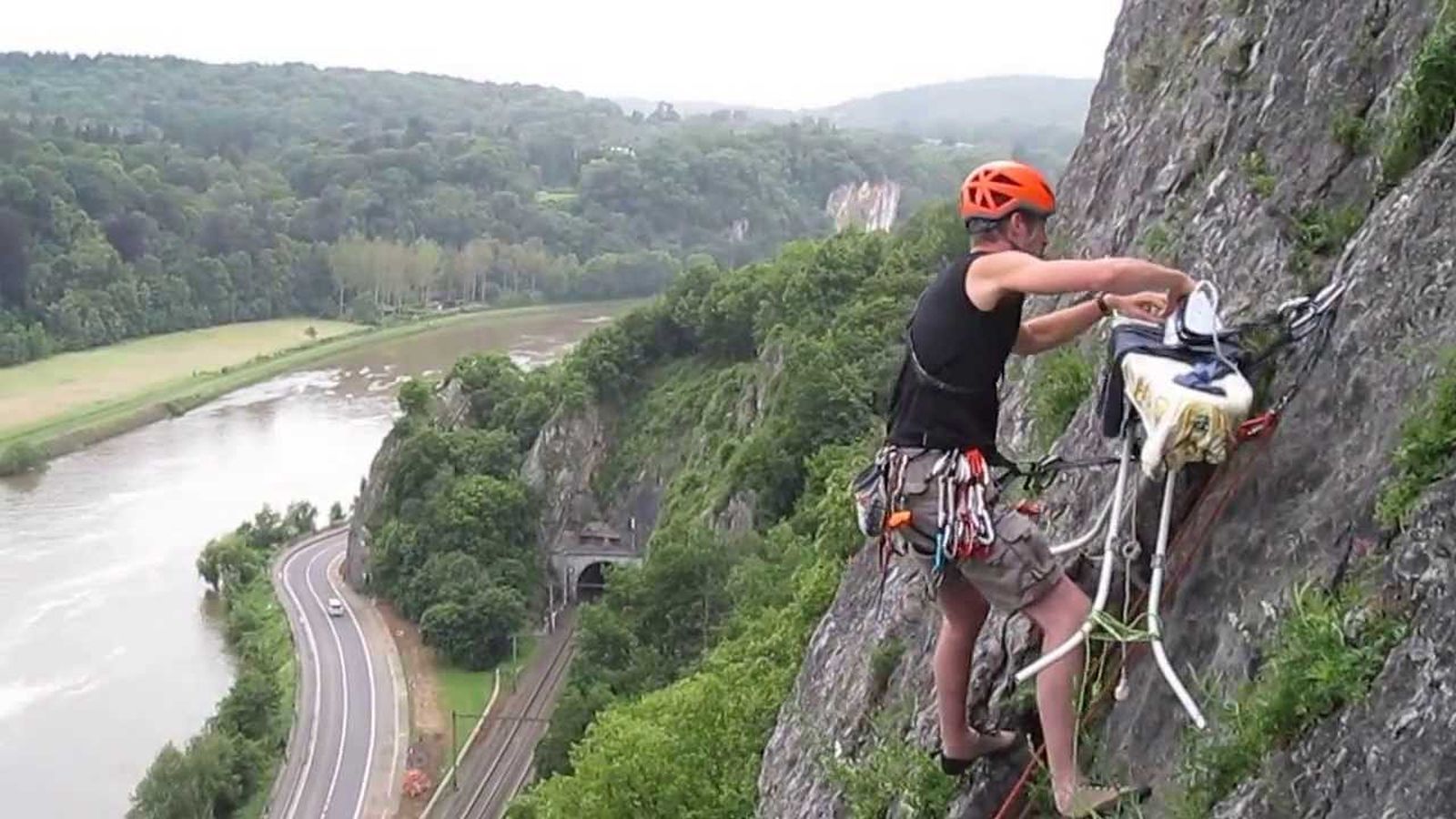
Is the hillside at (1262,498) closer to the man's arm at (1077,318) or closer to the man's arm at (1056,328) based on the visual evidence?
the man's arm at (1077,318)

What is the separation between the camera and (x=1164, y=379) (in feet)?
17.1

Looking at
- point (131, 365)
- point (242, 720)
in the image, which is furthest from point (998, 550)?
point (131, 365)

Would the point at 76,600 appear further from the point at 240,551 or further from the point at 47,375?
the point at 47,375

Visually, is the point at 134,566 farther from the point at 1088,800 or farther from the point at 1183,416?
the point at 1183,416

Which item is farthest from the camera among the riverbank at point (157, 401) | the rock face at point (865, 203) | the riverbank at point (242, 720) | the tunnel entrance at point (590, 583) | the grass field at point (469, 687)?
the rock face at point (865, 203)

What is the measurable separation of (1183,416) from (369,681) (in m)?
40.7

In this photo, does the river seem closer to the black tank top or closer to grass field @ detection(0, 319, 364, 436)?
grass field @ detection(0, 319, 364, 436)

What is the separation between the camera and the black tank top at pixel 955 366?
534 cm

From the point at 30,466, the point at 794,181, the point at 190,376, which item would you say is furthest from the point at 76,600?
the point at 794,181

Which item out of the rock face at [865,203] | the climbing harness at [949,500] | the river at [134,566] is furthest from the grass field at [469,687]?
the rock face at [865,203]

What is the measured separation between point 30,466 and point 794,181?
10550cm

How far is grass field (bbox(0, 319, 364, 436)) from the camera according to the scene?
8031 centimetres

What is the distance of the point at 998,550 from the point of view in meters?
5.47

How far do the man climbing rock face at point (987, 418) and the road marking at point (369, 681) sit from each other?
3228cm
